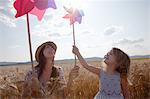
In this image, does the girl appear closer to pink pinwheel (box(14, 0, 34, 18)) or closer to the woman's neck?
the woman's neck

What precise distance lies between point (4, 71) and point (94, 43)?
597 millimetres

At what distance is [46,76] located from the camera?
1.86m

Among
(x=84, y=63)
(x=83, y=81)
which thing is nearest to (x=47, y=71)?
(x=84, y=63)

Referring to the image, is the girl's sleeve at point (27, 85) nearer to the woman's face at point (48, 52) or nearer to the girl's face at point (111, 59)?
the woman's face at point (48, 52)

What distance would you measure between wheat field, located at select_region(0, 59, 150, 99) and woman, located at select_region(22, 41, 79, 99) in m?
0.21

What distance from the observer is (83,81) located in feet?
7.69

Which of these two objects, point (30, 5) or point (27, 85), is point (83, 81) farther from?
point (30, 5)

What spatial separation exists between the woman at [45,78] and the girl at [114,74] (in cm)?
19

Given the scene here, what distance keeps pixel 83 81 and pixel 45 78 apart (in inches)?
21.0

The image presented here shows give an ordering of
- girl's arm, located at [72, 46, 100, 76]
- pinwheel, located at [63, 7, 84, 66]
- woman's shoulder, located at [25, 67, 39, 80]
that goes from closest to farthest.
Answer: woman's shoulder, located at [25, 67, 39, 80], girl's arm, located at [72, 46, 100, 76], pinwheel, located at [63, 7, 84, 66]

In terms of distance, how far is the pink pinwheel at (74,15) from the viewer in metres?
2.04

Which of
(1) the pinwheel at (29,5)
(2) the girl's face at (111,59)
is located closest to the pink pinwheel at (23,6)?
(1) the pinwheel at (29,5)

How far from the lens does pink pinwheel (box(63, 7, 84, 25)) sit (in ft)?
6.71

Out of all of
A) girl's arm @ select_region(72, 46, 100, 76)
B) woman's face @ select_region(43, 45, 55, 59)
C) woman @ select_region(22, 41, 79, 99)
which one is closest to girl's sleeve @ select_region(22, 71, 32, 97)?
woman @ select_region(22, 41, 79, 99)
